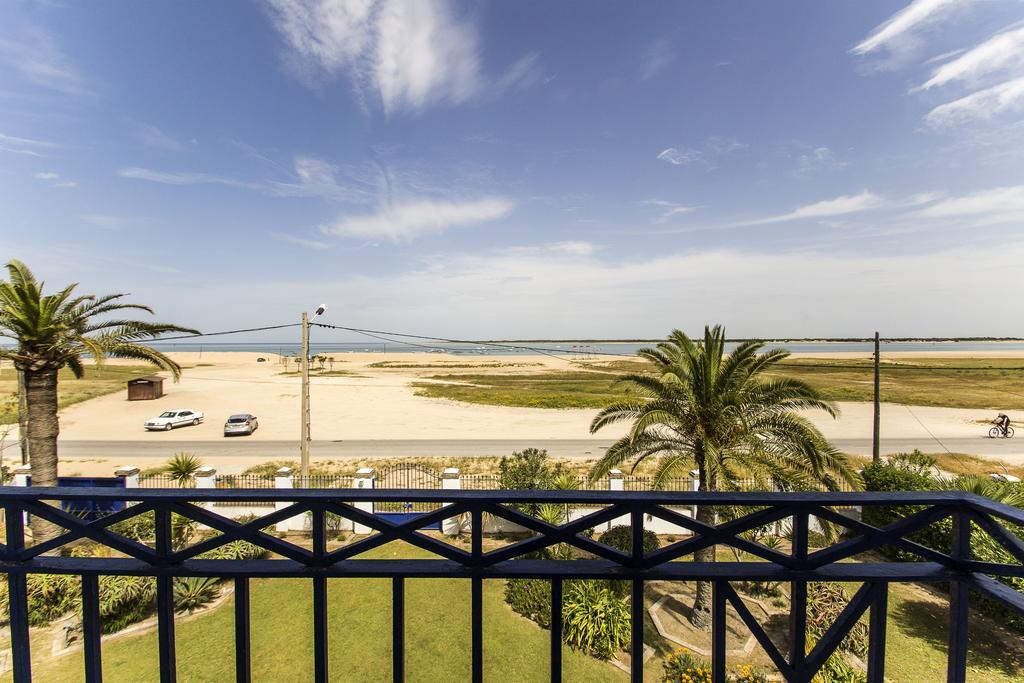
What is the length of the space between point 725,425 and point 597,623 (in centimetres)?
482

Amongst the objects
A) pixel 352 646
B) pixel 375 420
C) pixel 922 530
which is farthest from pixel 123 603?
pixel 375 420

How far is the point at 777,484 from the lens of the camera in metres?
9.24

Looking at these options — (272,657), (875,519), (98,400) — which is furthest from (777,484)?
(98,400)

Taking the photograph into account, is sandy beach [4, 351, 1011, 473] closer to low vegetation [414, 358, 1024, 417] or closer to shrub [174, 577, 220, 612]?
low vegetation [414, 358, 1024, 417]

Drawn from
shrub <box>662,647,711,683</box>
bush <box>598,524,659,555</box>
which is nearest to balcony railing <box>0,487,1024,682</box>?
shrub <box>662,647,711,683</box>

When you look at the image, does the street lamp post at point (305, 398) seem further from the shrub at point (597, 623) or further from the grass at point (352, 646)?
the shrub at point (597, 623)

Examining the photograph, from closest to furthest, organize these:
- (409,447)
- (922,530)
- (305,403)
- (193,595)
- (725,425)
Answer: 1. (922,530)
2. (193,595)
3. (725,425)
4. (305,403)
5. (409,447)

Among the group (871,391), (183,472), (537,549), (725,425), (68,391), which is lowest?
(871,391)

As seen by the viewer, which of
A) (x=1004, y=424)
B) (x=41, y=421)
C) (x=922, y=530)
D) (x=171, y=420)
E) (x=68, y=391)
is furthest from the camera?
(x=68, y=391)

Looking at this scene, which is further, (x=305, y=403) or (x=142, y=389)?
(x=142, y=389)

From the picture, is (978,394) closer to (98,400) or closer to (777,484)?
(777,484)

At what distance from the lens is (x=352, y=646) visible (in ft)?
24.0

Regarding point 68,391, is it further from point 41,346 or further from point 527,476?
point 527,476

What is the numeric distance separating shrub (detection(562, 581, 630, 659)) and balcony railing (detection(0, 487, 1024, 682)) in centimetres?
661
